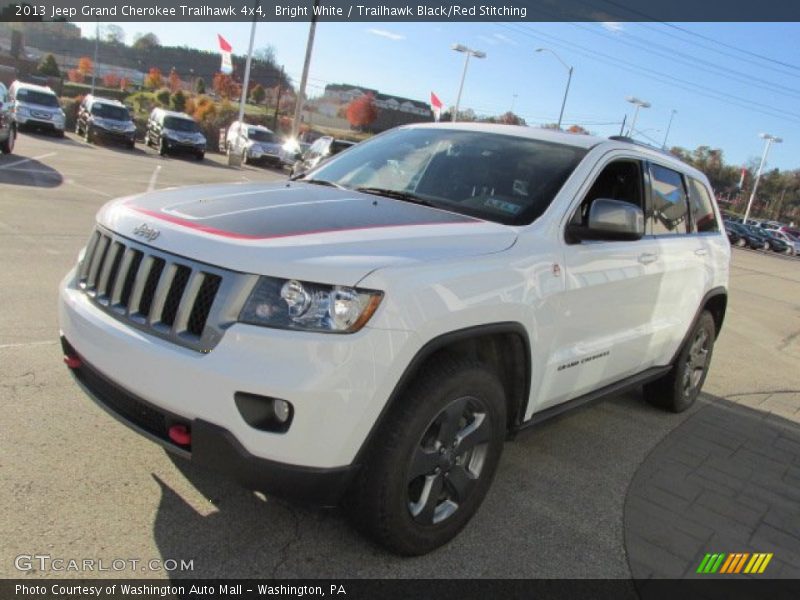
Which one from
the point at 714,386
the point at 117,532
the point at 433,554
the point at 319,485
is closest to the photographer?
the point at 319,485

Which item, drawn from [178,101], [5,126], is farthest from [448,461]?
[178,101]

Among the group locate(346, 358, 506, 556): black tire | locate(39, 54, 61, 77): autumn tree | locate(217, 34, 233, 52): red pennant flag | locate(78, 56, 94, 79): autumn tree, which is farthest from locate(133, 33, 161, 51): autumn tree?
locate(346, 358, 506, 556): black tire

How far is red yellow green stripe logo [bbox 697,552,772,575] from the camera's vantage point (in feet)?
10.8

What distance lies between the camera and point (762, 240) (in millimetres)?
45188

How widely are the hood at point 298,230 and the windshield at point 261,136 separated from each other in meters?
27.1

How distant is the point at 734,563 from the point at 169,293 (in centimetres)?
293

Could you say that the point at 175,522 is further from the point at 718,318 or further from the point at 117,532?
the point at 718,318

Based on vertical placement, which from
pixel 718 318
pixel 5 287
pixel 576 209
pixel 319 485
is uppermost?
pixel 576 209

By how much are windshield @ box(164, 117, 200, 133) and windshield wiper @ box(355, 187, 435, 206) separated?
25.2 meters

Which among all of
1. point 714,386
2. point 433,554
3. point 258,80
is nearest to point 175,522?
point 433,554

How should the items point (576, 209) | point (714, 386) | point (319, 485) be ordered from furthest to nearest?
point (714, 386), point (576, 209), point (319, 485)

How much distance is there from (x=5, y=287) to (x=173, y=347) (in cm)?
417

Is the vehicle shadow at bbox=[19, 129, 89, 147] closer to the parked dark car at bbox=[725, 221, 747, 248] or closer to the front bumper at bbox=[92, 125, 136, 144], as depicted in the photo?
the front bumper at bbox=[92, 125, 136, 144]

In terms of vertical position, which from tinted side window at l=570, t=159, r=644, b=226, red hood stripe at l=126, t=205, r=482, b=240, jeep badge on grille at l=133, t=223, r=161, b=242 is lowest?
jeep badge on grille at l=133, t=223, r=161, b=242
